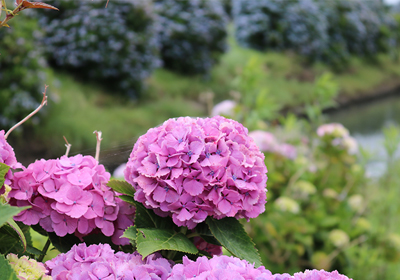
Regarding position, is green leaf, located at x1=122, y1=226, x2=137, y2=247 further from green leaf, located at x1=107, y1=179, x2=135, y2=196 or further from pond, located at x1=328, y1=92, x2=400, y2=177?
pond, located at x1=328, y1=92, x2=400, y2=177

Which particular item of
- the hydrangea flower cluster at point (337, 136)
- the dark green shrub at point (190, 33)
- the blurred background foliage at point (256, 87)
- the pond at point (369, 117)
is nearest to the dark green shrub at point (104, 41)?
the blurred background foliage at point (256, 87)

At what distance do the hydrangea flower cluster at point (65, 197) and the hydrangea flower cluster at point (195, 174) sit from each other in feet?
0.23

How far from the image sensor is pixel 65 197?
644mm

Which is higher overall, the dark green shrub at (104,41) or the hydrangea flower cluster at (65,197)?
the hydrangea flower cluster at (65,197)

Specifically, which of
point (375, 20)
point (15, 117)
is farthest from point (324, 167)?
point (375, 20)

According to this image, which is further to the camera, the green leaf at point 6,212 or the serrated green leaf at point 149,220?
the serrated green leaf at point 149,220

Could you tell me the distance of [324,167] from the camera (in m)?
2.63

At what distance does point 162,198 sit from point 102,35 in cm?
564

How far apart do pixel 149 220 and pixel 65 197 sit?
5.9 inches

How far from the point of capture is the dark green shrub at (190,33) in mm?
8023

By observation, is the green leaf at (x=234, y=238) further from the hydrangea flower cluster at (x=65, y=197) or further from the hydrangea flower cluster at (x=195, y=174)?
the hydrangea flower cluster at (x=65, y=197)

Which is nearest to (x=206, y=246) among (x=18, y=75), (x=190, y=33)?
(x=18, y=75)

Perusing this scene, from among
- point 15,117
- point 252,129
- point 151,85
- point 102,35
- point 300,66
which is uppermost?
point 252,129

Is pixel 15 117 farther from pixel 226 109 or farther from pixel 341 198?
pixel 341 198
